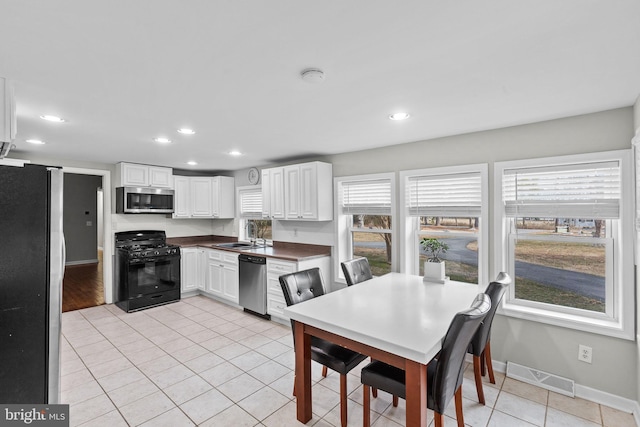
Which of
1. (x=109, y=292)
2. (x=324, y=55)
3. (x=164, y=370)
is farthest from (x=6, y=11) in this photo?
(x=109, y=292)

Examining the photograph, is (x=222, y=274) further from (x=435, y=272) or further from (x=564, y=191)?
(x=564, y=191)

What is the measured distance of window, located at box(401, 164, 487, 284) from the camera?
9.91 ft

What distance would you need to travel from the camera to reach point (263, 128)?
294 centimetres

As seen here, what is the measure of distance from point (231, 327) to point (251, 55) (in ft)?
11.2

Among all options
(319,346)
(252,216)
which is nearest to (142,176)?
(252,216)

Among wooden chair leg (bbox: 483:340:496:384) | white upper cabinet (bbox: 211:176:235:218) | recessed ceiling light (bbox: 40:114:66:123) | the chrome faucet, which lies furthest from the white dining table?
white upper cabinet (bbox: 211:176:235:218)

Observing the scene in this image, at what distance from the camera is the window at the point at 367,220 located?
12.3 ft

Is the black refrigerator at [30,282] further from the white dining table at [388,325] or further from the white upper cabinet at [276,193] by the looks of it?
the white upper cabinet at [276,193]

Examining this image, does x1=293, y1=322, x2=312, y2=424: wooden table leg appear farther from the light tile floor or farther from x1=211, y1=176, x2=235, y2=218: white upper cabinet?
x1=211, y1=176, x2=235, y2=218: white upper cabinet

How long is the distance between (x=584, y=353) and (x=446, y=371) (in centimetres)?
169

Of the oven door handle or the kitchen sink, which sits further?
the kitchen sink

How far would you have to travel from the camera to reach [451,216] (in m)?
3.20

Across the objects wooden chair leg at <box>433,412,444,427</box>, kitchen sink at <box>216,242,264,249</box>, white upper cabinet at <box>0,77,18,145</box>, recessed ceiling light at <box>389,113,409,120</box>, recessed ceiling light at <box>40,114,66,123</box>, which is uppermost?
recessed ceiling light at <box>389,113,409,120</box>

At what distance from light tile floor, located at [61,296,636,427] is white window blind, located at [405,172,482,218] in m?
1.55
